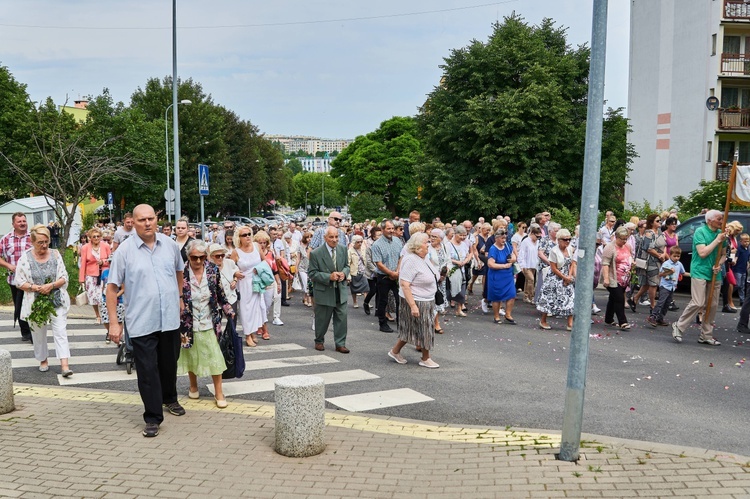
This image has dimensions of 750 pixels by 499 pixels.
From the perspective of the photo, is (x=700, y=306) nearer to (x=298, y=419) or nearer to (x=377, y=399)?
(x=377, y=399)

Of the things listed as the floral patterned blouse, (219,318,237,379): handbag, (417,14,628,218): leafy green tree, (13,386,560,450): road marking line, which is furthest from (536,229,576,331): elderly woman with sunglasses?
(417,14,628,218): leafy green tree

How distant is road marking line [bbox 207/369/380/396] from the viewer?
787cm

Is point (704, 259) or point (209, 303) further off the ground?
point (704, 259)

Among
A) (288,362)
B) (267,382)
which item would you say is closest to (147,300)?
(267,382)

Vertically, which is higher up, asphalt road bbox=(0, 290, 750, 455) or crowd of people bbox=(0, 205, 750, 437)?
crowd of people bbox=(0, 205, 750, 437)

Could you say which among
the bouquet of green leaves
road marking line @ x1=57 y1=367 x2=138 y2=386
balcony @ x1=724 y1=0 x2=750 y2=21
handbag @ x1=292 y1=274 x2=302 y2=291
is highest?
balcony @ x1=724 y1=0 x2=750 y2=21

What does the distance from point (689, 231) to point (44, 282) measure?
14.0 meters

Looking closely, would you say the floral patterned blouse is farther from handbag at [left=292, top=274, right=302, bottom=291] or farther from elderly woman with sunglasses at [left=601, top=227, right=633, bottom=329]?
handbag at [left=292, top=274, right=302, bottom=291]

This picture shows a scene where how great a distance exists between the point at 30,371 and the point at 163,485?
15.8ft

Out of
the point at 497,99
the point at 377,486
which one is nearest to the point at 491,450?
the point at 377,486

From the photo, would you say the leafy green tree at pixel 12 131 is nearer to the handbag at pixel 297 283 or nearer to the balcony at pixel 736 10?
the handbag at pixel 297 283

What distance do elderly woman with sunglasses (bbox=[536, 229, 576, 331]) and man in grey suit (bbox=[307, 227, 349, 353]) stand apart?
3.98 m

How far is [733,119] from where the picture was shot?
127 ft

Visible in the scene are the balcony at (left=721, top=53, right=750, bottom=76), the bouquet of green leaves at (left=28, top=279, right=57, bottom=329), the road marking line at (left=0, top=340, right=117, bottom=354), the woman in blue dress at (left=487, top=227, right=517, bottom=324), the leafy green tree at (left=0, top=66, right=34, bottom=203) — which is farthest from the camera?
the leafy green tree at (left=0, top=66, right=34, bottom=203)
